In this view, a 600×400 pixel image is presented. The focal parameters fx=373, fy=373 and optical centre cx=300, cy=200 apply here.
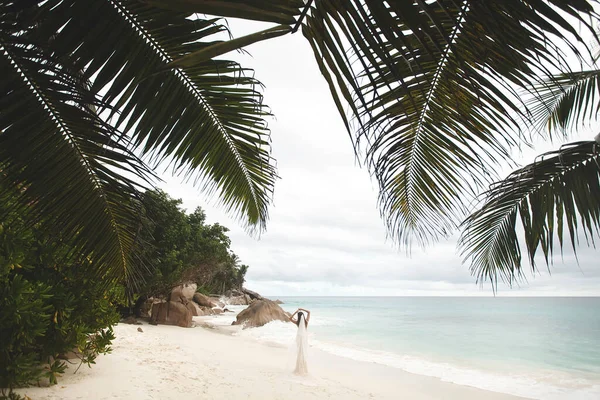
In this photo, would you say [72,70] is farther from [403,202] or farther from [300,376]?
[300,376]

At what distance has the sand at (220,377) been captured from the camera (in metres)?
5.47

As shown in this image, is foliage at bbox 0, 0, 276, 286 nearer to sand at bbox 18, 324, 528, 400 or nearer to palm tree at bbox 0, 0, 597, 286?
palm tree at bbox 0, 0, 597, 286

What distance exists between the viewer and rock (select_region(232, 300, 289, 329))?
818 inches

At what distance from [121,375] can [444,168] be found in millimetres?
6138

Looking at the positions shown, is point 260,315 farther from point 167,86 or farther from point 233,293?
point 233,293

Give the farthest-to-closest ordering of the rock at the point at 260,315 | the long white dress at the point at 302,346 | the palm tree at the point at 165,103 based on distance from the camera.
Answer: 1. the rock at the point at 260,315
2. the long white dress at the point at 302,346
3. the palm tree at the point at 165,103

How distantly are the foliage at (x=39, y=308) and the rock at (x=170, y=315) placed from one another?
11603 mm

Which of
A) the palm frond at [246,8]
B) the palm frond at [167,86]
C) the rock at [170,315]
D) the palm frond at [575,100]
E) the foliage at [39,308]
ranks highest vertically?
the palm frond at [575,100]

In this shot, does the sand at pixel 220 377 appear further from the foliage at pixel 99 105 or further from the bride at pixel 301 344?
the foliage at pixel 99 105

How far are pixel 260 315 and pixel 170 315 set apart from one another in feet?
19.1

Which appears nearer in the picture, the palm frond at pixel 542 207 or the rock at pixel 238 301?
the palm frond at pixel 542 207

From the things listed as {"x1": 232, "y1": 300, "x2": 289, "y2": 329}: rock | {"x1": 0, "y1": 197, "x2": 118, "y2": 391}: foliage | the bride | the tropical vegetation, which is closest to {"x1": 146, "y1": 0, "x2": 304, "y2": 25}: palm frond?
the tropical vegetation

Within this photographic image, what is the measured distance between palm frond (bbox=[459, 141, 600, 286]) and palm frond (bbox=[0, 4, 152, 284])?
7.26 ft

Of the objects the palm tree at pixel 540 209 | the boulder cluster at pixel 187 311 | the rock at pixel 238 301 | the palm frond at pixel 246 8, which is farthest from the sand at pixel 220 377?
the rock at pixel 238 301
